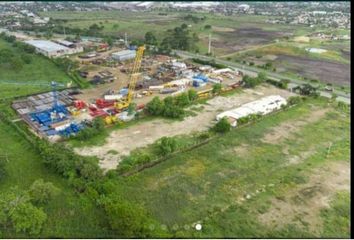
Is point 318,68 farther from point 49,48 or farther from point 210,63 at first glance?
point 49,48

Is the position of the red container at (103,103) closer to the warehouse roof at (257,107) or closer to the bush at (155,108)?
the bush at (155,108)

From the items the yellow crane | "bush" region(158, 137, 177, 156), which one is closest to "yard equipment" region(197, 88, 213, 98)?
the yellow crane

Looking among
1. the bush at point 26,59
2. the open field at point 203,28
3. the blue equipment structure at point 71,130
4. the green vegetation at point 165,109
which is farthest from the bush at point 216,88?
the bush at point 26,59

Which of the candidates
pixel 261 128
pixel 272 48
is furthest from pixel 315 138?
pixel 272 48

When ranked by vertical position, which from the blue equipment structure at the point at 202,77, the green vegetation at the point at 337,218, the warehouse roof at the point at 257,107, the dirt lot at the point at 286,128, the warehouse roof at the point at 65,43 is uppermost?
the warehouse roof at the point at 65,43

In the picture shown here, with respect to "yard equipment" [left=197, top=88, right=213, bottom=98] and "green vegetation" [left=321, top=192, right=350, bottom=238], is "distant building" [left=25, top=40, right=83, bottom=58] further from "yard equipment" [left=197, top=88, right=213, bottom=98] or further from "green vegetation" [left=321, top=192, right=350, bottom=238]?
"green vegetation" [left=321, top=192, right=350, bottom=238]

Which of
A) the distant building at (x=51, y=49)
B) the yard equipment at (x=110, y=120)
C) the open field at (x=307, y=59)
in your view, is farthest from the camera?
the distant building at (x=51, y=49)
